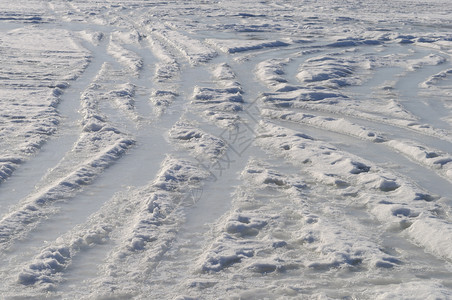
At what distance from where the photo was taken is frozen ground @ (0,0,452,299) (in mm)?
4125

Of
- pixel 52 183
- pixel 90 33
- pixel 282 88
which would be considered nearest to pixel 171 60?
pixel 282 88

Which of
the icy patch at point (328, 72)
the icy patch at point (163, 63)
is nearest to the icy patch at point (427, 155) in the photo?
the icy patch at point (328, 72)

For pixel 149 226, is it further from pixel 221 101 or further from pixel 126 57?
pixel 126 57

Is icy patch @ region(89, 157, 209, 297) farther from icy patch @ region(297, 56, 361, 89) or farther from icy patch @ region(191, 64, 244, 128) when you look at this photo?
icy patch @ region(297, 56, 361, 89)

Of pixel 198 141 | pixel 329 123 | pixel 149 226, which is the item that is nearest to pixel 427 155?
pixel 329 123

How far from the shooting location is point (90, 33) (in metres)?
16.1

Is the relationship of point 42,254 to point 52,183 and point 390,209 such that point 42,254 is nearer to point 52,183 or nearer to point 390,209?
point 52,183

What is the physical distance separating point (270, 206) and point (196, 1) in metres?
22.8

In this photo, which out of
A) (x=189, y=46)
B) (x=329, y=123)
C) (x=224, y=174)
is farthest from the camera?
(x=189, y=46)

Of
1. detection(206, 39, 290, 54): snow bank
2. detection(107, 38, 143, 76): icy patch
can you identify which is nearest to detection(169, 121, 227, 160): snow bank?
detection(107, 38, 143, 76): icy patch

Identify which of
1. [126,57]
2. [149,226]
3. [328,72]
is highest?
[126,57]

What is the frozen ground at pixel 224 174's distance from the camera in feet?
13.5

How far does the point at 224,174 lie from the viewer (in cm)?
611

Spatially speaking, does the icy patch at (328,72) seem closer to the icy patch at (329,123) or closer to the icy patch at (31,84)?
the icy patch at (329,123)
